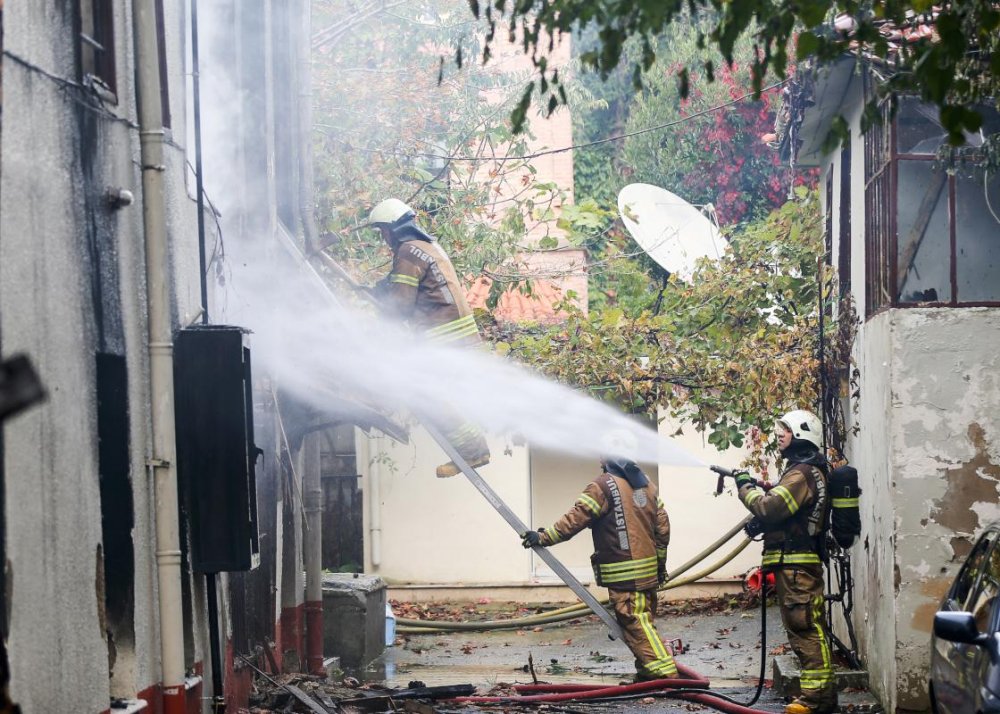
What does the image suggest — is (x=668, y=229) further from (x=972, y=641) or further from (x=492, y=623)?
(x=972, y=641)

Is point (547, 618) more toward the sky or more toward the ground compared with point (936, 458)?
more toward the ground

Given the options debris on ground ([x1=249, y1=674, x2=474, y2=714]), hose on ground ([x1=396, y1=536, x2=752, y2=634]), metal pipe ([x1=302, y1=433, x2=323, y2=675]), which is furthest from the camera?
hose on ground ([x1=396, y1=536, x2=752, y2=634])

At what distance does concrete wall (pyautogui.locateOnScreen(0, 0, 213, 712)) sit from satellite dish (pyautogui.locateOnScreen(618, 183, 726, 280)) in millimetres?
9363

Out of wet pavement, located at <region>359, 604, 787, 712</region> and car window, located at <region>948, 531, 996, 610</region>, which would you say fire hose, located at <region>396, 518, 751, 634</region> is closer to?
wet pavement, located at <region>359, 604, 787, 712</region>

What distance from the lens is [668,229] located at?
1515 cm

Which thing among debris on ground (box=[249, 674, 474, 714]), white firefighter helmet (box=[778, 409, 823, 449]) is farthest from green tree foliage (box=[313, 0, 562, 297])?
debris on ground (box=[249, 674, 474, 714])

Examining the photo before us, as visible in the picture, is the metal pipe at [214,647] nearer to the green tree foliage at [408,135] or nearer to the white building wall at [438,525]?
the green tree foliage at [408,135]

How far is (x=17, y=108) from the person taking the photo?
4797mm

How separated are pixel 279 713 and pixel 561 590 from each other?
8700mm

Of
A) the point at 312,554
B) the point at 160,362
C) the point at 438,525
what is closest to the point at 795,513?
the point at 312,554

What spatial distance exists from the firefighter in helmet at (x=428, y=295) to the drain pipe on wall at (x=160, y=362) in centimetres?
313

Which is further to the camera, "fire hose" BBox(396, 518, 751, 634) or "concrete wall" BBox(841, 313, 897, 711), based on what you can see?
"fire hose" BBox(396, 518, 751, 634)

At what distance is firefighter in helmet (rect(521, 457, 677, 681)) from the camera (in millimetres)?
10305

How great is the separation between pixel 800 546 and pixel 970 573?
244cm
